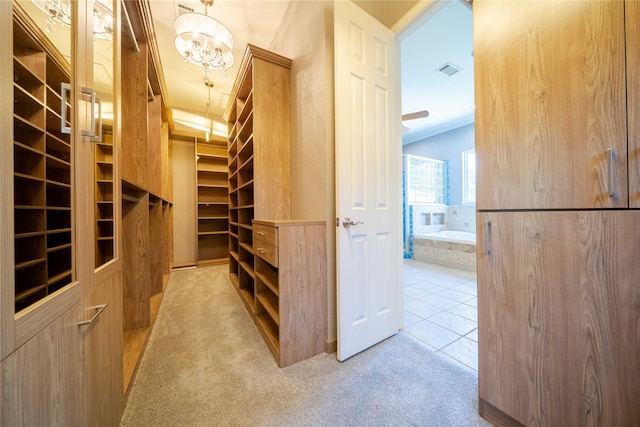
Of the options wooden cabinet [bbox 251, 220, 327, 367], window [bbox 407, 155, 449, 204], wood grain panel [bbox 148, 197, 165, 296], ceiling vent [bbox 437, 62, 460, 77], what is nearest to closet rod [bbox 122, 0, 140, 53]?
wood grain panel [bbox 148, 197, 165, 296]

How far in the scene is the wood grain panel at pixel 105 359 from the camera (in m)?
0.79

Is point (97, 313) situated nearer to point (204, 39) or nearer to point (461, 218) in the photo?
point (204, 39)

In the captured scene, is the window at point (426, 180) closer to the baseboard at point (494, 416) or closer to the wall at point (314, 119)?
the wall at point (314, 119)

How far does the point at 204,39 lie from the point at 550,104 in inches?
110

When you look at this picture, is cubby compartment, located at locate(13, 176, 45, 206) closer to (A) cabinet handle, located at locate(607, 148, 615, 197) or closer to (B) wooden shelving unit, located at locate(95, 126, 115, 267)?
(B) wooden shelving unit, located at locate(95, 126, 115, 267)

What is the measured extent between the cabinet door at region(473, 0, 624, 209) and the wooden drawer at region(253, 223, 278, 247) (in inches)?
47.4

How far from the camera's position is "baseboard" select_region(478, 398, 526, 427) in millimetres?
998

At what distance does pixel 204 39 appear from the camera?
2.18 m

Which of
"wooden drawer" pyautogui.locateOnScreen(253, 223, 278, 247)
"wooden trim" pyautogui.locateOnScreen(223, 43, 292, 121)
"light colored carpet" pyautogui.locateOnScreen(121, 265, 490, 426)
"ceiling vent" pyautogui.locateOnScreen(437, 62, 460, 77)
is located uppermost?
"ceiling vent" pyautogui.locateOnScreen(437, 62, 460, 77)

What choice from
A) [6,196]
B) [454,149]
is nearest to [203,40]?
[6,196]

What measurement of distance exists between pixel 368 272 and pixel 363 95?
4.32 ft

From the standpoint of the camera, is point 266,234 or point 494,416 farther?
point 266,234

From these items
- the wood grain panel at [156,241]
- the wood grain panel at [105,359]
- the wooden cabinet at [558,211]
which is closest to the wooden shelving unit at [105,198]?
the wood grain panel at [105,359]

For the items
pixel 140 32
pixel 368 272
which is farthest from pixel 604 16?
pixel 140 32
